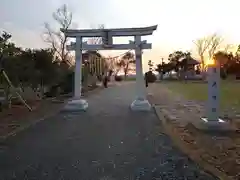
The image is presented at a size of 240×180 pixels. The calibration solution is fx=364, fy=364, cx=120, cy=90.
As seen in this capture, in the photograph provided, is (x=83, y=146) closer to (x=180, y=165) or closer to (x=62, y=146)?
(x=62, y=146)

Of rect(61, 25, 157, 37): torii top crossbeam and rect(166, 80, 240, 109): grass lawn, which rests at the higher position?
rect(61, 25, 157, 37): torii top crossbeam

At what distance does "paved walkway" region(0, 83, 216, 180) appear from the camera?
541 centimetres

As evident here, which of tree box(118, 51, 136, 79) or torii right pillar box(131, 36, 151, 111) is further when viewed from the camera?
tree box(118, 51, 136, 79)

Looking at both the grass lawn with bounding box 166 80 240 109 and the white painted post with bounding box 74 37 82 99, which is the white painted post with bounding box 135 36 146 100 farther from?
the grass lawn with bounding box 166 80 240 109

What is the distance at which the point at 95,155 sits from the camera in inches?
265

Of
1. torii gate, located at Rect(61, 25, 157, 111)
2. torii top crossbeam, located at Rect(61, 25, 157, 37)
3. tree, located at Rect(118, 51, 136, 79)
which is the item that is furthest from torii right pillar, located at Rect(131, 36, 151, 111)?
tree, located at Rect(118, 51, 136, 79)

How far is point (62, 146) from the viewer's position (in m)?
7.66

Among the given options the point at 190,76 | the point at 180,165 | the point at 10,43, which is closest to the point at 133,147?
the point at 180,165

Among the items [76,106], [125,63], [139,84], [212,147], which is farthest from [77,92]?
[125,63]

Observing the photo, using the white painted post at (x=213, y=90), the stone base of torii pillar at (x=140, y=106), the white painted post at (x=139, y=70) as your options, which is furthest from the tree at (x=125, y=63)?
the white painted post at (x=213, y=90)

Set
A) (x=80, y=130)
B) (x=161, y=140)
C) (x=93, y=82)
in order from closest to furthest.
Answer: (x=161, y=140), (x=80, y=130), (x=93, y=82)

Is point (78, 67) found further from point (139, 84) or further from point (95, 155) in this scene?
point (95, 155)

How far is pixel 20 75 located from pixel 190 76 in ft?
177

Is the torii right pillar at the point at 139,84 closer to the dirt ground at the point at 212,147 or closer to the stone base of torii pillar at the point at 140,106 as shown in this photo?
the stone base of torii pillar at the point at 140,106
